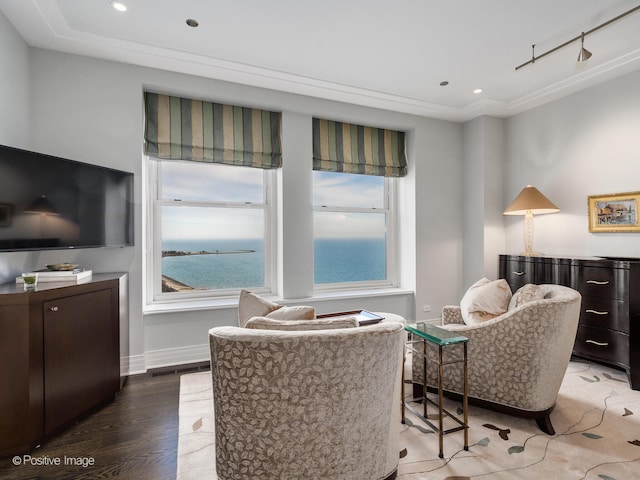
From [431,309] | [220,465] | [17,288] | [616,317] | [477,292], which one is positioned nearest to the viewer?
[220,465]

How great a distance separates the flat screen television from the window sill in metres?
0.72

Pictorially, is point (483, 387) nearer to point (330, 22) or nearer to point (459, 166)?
point (330, 22)

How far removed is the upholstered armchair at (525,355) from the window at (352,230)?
212 cm

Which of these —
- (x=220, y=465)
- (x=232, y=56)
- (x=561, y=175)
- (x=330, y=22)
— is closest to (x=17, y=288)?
(x=220, y=465)

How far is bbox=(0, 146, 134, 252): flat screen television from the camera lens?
2.00 meters

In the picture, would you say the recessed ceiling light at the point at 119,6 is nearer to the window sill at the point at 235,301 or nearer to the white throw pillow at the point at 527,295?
the window sill at the point at 235,301

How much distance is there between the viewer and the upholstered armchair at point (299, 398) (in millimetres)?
1267

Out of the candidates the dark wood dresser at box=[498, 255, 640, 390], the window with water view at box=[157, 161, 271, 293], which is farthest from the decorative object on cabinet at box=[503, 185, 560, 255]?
the window with water view at box=[157, 161, 271, 293]

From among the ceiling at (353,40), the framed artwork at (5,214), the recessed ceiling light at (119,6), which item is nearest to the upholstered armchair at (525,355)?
the ceiling at (353,40)

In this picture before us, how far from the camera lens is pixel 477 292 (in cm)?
251

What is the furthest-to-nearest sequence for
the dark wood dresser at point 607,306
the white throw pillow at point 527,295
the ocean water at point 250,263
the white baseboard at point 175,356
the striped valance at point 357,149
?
the striped valance at point 357,149, the ocean water at point 250,263, the white baseboard at point 175,356, the dark wood dresser at point 607,306, the white throw pillow at point 527,295

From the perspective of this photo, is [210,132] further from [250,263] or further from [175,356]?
[175,356]

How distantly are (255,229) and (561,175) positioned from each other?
11.4 feet

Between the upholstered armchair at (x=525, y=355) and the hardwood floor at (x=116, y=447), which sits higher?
the upholstered armchair at (x=525, y=355)
